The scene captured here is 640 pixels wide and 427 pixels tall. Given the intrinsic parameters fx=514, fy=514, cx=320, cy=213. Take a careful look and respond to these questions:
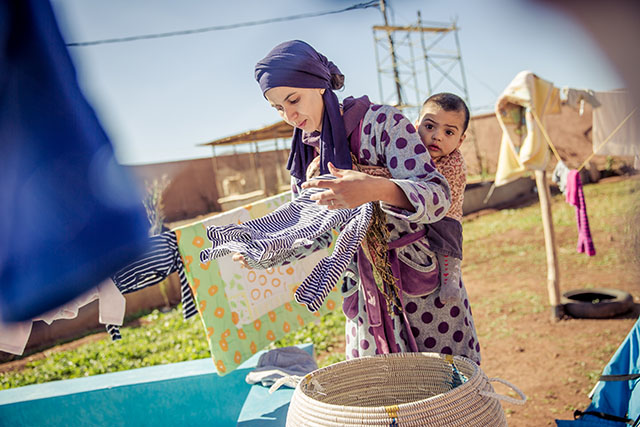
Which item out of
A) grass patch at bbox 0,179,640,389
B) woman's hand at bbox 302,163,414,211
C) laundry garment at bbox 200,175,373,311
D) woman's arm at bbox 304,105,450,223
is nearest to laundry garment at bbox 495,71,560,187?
grass patch at bbox 0,179,640,389

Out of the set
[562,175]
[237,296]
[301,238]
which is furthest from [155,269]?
[562,175]

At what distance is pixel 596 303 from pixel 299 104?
431 centimetres

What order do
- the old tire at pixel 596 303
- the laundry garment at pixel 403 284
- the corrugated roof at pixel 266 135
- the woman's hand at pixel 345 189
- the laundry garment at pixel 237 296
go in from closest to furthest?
the woman's hand at pixel 345 189, the laundry garment at pixel 403 284, the laundry garment at pixel 237 296, the old tire at pixel 596 303, the corrugated roof at pixel 266 135

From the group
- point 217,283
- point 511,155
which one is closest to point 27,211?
point 217,283

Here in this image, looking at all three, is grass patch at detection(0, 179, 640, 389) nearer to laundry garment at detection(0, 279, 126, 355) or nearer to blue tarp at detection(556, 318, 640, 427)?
blue tarp at detection(556, 318, 640, 427)

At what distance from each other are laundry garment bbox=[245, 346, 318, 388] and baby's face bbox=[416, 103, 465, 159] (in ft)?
5.12

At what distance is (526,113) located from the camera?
201 inches

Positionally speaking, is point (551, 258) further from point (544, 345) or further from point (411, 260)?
point (411, 260)

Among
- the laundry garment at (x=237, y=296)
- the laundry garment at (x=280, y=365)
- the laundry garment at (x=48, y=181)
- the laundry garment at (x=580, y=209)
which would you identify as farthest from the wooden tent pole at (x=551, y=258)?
the laundry garment at (x=48, y=181)

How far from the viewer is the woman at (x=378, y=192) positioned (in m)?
1.47

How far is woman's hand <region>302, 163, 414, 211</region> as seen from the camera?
1336 mm

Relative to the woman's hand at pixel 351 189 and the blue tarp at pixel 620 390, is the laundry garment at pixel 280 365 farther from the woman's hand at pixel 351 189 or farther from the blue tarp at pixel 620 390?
the woman's hand at pixel 351 189

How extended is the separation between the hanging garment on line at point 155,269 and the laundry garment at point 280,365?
52 centimetres

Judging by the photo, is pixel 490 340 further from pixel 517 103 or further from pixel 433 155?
pixel 433 155
